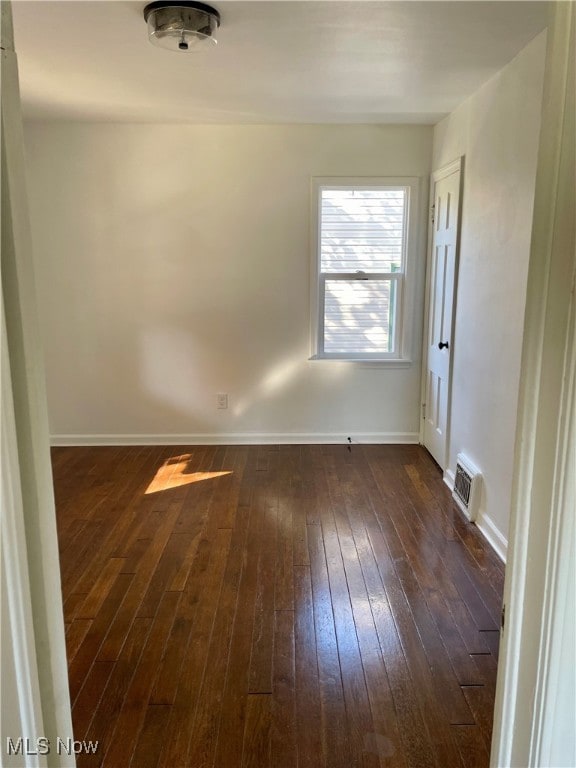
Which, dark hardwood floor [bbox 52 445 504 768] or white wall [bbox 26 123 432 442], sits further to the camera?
white wall [bbox 26 123 432 442]

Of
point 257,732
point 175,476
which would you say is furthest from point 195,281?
point 257,732

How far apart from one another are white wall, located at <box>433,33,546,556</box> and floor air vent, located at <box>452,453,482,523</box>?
0.06m

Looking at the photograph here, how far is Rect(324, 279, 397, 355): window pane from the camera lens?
427 cm

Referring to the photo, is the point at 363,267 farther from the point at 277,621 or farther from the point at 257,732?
the point at 257,732

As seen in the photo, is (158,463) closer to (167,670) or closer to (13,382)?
(167,670)

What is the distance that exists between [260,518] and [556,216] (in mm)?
2672

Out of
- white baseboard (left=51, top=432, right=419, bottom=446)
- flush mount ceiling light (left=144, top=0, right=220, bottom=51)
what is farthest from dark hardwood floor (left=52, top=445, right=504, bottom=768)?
flush mount ceiling light (left=144, top=0, right=220, bottom=51)

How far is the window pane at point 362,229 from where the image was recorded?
163 inches

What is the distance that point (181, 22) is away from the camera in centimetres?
206

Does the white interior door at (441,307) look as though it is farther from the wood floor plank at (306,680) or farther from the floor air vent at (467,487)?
the wood floor plank at (306,680)

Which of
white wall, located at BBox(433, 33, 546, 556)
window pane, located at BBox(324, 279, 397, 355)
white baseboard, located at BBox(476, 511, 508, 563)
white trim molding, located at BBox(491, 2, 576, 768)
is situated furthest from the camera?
window pane, located at BBox(324, 279, 397, 355)

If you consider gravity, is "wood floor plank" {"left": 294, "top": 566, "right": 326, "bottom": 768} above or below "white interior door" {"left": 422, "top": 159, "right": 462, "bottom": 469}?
below

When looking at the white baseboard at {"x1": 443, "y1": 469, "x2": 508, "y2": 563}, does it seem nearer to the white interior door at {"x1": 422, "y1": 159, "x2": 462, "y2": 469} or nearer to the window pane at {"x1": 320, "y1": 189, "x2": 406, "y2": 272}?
the white interior door at {"x1": 422, "y1": 159, "x2": 462, "y2": 469}

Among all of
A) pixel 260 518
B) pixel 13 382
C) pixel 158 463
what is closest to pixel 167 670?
pixel 260 518
